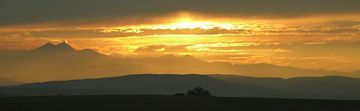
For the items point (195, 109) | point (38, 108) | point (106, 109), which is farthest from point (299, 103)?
point (38, 108)

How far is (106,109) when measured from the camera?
Answer: 60.3 m

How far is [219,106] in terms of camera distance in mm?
64250

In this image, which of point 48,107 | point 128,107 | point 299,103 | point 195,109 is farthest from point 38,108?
point 299,103

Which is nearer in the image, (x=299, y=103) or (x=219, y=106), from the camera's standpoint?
(x=219, y=106)

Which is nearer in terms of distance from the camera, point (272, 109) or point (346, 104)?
point (272, 109)

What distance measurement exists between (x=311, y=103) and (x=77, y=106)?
21.2 metres

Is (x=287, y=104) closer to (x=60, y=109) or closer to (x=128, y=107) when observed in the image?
(x=128, y=107)

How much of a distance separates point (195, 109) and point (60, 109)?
10.6 m

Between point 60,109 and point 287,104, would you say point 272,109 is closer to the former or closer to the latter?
point 287,104

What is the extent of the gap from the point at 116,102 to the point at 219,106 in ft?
34.2

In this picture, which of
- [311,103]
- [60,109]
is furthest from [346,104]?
[60,109]

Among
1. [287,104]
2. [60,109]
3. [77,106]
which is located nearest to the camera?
[60,109]

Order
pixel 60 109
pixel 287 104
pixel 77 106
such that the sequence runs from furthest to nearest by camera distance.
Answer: pixel 287 104 < pixel 77 106 < pixel 60 109

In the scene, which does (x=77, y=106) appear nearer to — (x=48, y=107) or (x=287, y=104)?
(x=48, y=107)
